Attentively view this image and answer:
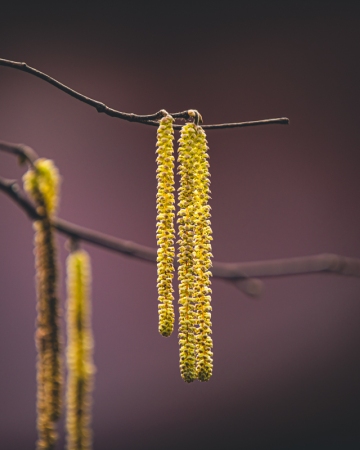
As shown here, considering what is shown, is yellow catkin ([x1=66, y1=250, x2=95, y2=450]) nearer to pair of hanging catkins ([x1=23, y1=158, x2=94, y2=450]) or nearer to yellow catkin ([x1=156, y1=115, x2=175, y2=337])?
pair of hanging catkins ([x1=23, y1=158, x2=94, y2=450])

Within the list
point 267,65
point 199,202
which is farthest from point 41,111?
point 199,202

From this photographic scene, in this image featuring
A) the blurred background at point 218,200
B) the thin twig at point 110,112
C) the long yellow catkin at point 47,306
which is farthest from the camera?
the blurred background at point 218,200

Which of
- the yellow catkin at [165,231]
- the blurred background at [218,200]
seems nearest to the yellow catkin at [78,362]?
the yellow catkin at [165,231]

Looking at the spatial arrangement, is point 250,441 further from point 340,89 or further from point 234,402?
point 340,89

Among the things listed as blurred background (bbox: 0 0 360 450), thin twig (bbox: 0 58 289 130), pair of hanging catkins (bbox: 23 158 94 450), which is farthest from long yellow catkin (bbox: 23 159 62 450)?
blurred background (bbox: 0 0 360 450)

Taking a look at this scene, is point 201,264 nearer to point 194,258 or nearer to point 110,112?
point 194,258

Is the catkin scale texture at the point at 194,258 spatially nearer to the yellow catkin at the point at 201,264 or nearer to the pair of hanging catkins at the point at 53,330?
the yellow catkin at the point at 201,264

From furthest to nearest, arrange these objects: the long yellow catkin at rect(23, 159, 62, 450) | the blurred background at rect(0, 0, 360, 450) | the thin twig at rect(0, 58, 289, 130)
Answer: the blurred background at rect(0, 0, 360, 450), the thin twig at rect(0, 58, 289, 130), the long yellow catkin at rect(23, 159, 62, 450)
